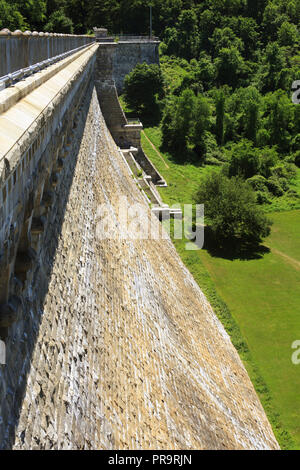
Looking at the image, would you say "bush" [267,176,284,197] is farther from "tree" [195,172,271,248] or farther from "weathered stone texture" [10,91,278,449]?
"weathered stone texture" [10,91,278,449]

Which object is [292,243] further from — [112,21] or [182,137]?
[112,21]

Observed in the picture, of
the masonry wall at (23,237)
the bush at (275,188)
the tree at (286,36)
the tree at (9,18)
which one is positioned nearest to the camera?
the masonry wall at (23,237)

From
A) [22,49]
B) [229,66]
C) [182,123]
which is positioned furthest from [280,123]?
[22,49]

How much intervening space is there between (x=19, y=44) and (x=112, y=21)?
2032 inches

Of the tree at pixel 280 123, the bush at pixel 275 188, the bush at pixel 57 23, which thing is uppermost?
the bush at pixel 57 23

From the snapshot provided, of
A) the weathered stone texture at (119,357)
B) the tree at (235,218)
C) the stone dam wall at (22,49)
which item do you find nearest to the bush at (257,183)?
the tree at (235,218)

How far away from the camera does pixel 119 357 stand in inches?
337

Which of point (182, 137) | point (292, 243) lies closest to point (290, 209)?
point (292, 243)

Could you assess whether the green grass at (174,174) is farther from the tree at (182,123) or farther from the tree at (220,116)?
the tree at (220,116)

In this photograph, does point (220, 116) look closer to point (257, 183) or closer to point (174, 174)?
point (174, 174)

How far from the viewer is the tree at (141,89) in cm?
4412

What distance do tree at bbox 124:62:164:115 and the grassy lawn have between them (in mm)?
15083

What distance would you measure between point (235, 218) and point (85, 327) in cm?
1975

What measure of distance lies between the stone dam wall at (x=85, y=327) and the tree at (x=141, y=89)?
29756 millimetres
